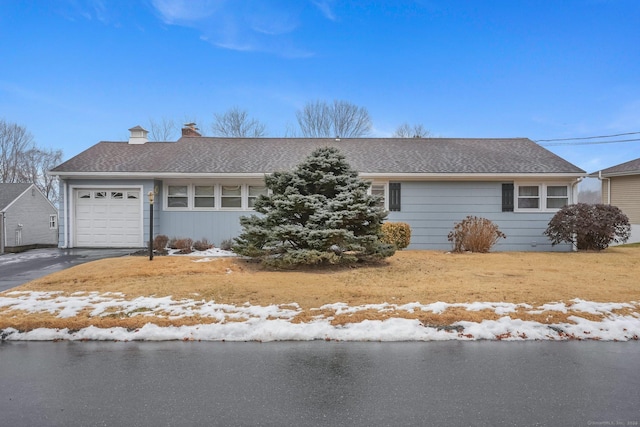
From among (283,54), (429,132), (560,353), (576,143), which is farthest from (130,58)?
(576,143)

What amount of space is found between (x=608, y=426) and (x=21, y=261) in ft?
47.4

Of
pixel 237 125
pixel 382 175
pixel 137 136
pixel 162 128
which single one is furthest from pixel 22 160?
pixel 382 175

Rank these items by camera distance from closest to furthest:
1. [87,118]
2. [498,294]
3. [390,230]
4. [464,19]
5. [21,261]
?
[498,294]
[21,261]
[390,230]
[464,19]
[87,118]

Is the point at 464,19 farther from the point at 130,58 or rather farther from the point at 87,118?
the point at 87,118

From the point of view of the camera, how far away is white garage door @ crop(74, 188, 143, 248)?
15.5 meters

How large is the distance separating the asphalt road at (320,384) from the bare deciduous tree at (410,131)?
32.2 meters

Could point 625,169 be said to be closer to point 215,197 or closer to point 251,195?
point 251,195

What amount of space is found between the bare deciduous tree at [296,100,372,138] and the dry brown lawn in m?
23.9

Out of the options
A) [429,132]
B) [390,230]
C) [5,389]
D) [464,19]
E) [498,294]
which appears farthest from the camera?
[429,132]

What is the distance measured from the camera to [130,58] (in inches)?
766

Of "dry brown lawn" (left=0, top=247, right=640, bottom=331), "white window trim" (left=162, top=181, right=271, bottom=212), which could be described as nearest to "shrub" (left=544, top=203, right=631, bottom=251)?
"dry brown lawn" (left=0, top=247, right=640, bottom=331)

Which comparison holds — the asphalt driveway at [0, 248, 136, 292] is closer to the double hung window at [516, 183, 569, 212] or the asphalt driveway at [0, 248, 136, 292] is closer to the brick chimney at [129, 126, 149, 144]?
the brick chimney at [129, 126, 149, 144]

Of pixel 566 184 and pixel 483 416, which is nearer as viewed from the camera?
pixel 483 416

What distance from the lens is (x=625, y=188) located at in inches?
928
